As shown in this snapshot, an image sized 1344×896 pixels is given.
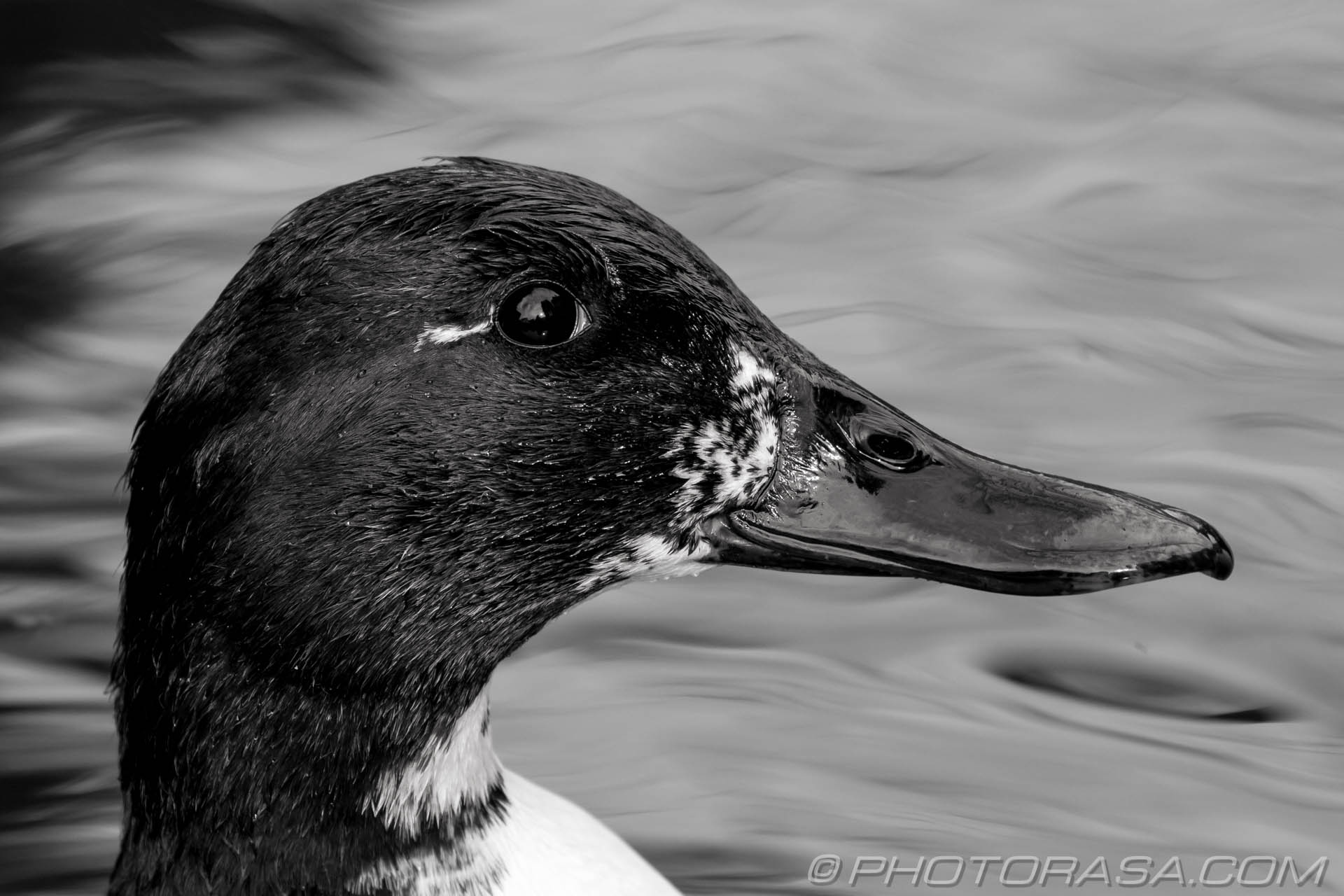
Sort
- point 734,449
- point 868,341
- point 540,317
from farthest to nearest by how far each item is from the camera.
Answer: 1. point 868,341
2. point 734,449
3. point 540,317

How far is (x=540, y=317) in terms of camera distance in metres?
3.05

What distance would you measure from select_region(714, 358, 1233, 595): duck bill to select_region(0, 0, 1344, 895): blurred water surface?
1460mm

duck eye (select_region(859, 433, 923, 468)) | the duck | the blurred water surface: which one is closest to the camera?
the duck

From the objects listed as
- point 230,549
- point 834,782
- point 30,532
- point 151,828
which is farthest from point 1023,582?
point 30,532

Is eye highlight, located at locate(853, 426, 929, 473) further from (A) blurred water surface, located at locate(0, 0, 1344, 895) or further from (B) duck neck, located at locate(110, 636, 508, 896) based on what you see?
(A) blurred water surface, located at locate(0, 0, 1344, 895)

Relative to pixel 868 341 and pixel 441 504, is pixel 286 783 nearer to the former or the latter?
pixel 441 504

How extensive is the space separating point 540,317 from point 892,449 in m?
0.60

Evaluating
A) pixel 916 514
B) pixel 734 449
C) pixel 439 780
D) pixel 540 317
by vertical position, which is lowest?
pixel 439 780

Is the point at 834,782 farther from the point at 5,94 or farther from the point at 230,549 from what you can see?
the point at 5,94

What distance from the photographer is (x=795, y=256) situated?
670 centimetres

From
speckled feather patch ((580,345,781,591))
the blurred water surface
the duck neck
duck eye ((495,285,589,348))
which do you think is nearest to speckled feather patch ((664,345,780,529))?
speckled feather patch ((580,345,781,591))

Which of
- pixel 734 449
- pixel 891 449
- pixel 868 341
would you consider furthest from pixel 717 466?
pixel 868 341

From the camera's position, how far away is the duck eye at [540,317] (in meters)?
3.03

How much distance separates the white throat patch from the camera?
10.4 feet
